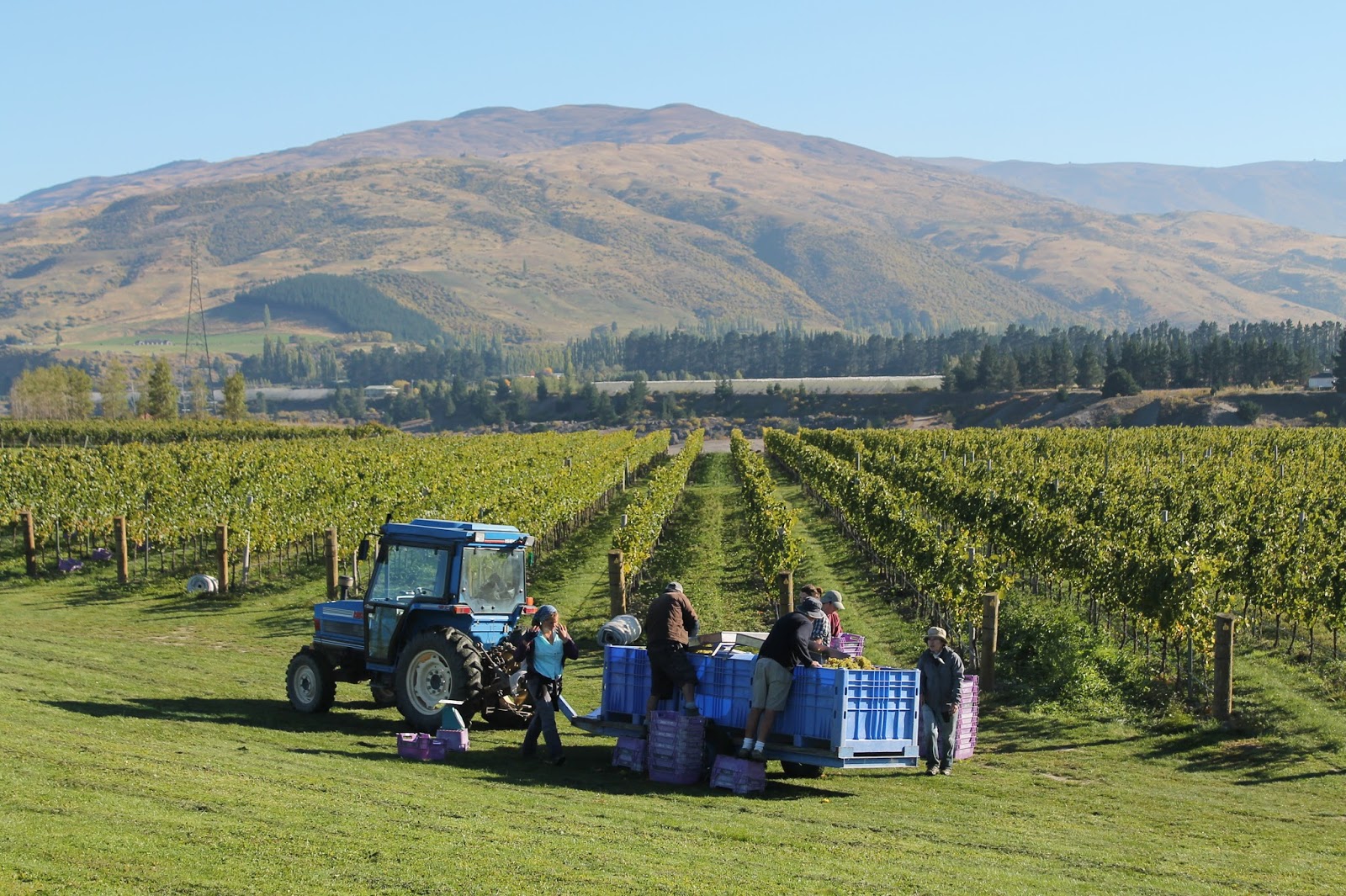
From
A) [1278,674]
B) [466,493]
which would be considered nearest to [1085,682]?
[1278,674]

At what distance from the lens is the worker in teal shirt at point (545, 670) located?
508 inches

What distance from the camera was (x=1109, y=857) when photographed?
10.3m

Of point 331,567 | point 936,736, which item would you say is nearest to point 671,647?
point 936,736

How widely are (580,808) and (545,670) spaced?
7.97 ft

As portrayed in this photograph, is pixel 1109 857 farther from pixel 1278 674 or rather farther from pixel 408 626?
pixel 1278 674

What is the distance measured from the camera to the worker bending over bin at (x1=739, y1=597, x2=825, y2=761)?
11.6m

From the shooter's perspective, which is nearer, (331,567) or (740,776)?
(740,776)

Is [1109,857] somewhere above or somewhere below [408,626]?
below

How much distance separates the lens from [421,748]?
42.4 feet

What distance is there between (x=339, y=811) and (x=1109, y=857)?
598 cm

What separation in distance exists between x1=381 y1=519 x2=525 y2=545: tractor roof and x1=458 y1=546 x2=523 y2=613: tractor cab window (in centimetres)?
15

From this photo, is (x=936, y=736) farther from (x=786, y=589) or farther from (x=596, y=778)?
(x=786, y=589)

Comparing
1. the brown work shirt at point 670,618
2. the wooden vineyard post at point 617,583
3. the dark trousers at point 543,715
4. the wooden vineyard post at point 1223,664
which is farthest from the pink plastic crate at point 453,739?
the wooden vineyard post at point 1223,664

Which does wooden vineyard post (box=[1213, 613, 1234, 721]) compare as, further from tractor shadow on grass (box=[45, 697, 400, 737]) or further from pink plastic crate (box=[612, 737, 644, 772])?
tractor shadow on grass (box=[45, 697, 400, 737])
